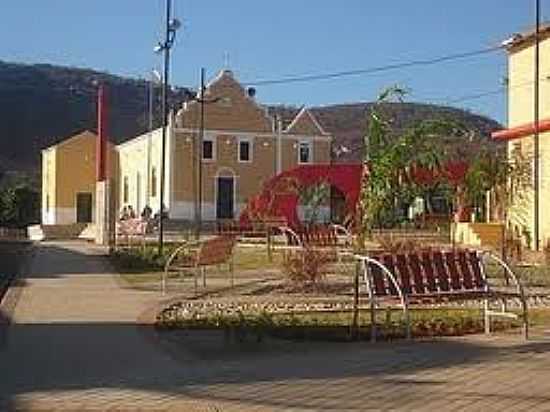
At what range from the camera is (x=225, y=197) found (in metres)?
75.8

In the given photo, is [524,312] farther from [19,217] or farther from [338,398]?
[19,217]

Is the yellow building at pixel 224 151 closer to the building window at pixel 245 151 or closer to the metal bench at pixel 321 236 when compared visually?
the building window at pixel 245 151

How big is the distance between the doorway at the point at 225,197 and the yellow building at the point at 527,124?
38.6m

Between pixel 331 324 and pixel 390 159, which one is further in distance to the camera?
pixel 390 159

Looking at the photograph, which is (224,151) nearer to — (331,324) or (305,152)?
(305,152)

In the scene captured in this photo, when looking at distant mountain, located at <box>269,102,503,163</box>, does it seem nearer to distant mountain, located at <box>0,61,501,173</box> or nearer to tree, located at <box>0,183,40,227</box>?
distant mountain, located at <box>0,61,501,173</box>

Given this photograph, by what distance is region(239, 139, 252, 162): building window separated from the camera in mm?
75875

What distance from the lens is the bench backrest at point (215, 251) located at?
19.8 m

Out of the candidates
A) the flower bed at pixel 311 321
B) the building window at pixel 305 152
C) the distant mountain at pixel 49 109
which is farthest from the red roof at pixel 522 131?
the distant mountain at pixel 49 109

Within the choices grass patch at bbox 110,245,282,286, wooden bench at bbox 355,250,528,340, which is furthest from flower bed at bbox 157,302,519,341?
grass patch at bbox 110,245,282,286

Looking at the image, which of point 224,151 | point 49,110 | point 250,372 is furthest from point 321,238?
point 49,110

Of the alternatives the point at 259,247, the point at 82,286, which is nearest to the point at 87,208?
the point at 259,247

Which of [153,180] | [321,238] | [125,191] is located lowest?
[321,238]

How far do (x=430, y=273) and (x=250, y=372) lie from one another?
3.34 metres
